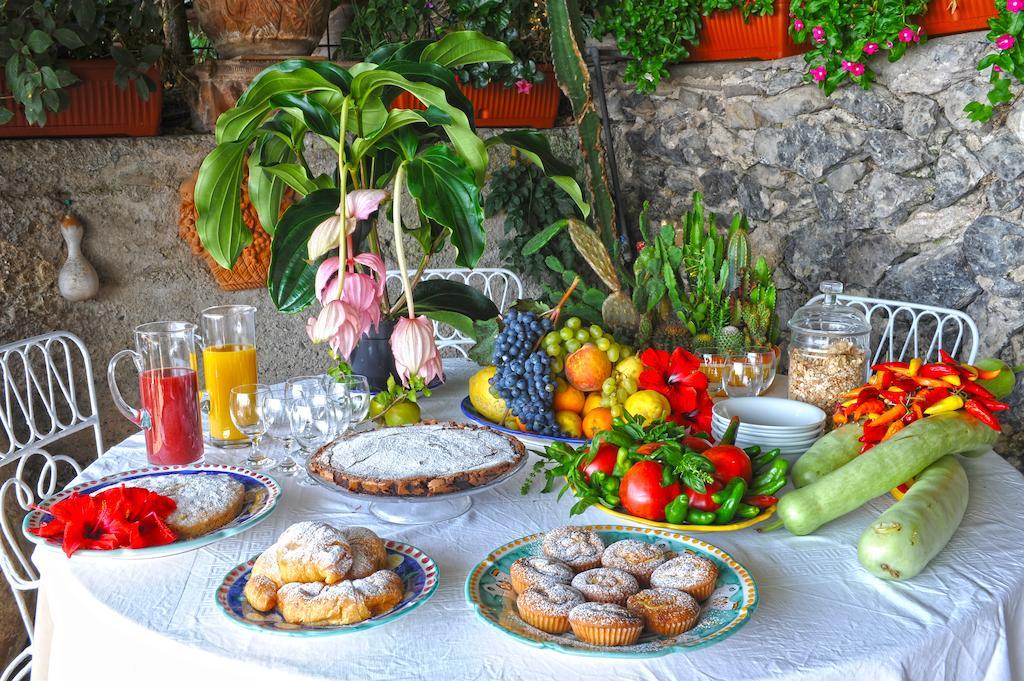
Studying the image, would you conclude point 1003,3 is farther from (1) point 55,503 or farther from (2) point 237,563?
(1) point 55,503

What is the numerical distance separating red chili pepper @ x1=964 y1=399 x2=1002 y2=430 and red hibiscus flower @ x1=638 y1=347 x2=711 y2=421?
37 centimetres

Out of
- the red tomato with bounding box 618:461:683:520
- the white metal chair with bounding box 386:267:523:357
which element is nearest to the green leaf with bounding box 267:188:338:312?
the red tomato with bounding box 618:461:683:520

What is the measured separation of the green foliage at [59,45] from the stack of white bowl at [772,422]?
1876 mm

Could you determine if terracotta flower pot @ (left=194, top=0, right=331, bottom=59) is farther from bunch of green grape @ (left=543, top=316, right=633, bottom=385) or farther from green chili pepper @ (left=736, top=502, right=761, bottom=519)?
green chili pepper @ (left=736, top=502, right=761, bottom=519)

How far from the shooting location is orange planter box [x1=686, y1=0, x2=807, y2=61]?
8.19 feet

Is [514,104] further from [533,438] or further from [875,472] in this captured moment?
[875,472]

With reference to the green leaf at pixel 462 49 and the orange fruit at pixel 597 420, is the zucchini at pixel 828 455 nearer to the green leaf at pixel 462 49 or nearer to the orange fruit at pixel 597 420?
the orange fruit at pixel 597 420

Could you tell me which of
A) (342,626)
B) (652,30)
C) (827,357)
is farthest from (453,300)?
(652,30)

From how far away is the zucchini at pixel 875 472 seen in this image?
3.59ft

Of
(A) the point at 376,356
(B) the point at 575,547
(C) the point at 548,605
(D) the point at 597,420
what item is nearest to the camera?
(C) the point at 548,605

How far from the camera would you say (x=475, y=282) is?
3.04 meters

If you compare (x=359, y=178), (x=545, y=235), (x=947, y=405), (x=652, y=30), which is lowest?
(x=947, y=405)

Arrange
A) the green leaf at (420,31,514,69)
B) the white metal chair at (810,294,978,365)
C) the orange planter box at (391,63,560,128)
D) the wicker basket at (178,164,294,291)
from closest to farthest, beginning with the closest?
1. the green leaf at (420,31,514,69)
2. the white metal chair at (810,294,978,365)
3. the wicker basket at (178,164,294,291)
4. the orange planter box at (391,63,560,128)

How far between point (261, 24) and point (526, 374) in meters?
1.67
